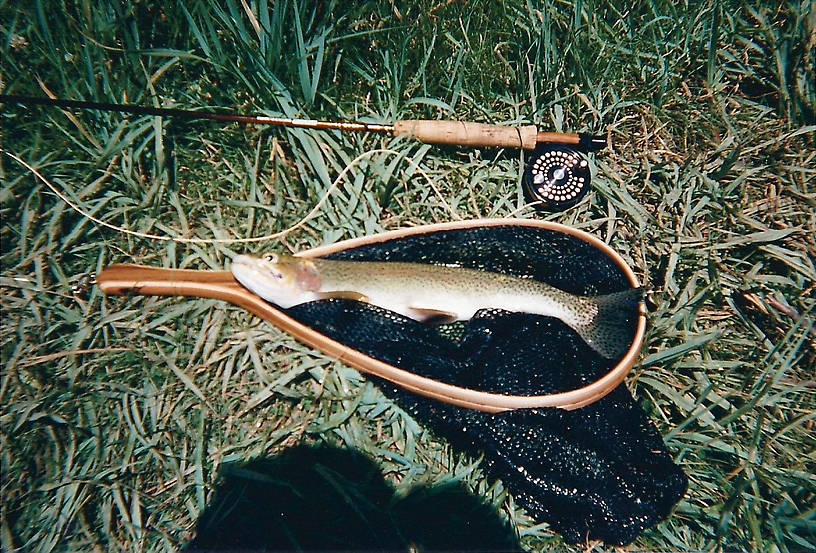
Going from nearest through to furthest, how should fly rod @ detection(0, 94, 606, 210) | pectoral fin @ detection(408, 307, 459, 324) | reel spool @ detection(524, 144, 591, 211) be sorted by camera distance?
1. pectoral fin @ detection(408, 307, 459, 324)
2. fly rod @ detection(0, 94, 606, 210)
3. reel spool @ detection(524, 144, 591, 211)

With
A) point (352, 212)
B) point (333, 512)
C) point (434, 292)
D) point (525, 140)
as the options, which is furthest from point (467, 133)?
point (333, 512)

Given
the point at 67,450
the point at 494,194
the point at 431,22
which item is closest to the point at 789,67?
the point at 494,194

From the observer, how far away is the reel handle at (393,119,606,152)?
227 centimetres

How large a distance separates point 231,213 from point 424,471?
152cm

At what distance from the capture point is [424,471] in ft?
6.73

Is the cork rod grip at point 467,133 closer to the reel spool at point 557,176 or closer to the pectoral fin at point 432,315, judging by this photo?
the reel spool at point 557,176

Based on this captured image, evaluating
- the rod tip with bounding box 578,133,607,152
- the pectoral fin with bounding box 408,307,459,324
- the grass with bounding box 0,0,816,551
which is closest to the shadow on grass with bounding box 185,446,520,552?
the grass with bounding box 0,0,816,551

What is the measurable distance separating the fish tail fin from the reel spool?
22.3 inches

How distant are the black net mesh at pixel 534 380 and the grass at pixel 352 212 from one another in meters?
0.18

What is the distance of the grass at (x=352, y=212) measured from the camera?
6.63 feet

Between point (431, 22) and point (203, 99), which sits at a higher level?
point (431, 22)

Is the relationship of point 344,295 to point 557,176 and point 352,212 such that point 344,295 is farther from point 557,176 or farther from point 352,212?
point 557,176

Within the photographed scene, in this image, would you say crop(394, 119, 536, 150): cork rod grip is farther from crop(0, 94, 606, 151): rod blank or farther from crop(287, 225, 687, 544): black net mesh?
crop(287, 225, 687, 544): black net mesh

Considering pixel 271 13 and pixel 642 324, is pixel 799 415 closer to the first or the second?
pixel 642 324
